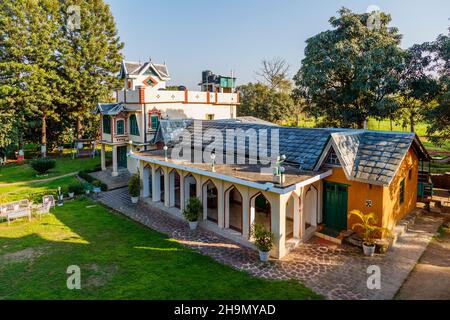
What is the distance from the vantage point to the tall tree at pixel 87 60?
115 feet

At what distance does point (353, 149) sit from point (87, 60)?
32.2m

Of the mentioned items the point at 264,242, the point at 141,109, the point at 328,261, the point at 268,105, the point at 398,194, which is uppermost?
the point at 268,105

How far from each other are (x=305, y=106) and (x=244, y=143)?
11.9 m

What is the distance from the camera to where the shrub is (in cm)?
1568

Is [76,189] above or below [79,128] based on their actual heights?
below

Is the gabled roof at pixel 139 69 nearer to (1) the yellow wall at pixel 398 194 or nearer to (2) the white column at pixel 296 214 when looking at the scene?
(2) the white column at pixel 296 214

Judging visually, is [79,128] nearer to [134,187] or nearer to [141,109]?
[141,109]

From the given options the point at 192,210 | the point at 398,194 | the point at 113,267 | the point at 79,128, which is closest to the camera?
the point at 113,267

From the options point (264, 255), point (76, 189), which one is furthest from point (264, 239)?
point (76, 189)

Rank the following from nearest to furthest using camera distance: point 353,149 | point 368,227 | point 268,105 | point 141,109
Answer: point 368,227 < point 353,149 < point 141,109 < point 268,105

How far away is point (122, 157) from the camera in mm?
27922

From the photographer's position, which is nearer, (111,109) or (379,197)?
(379,197)
